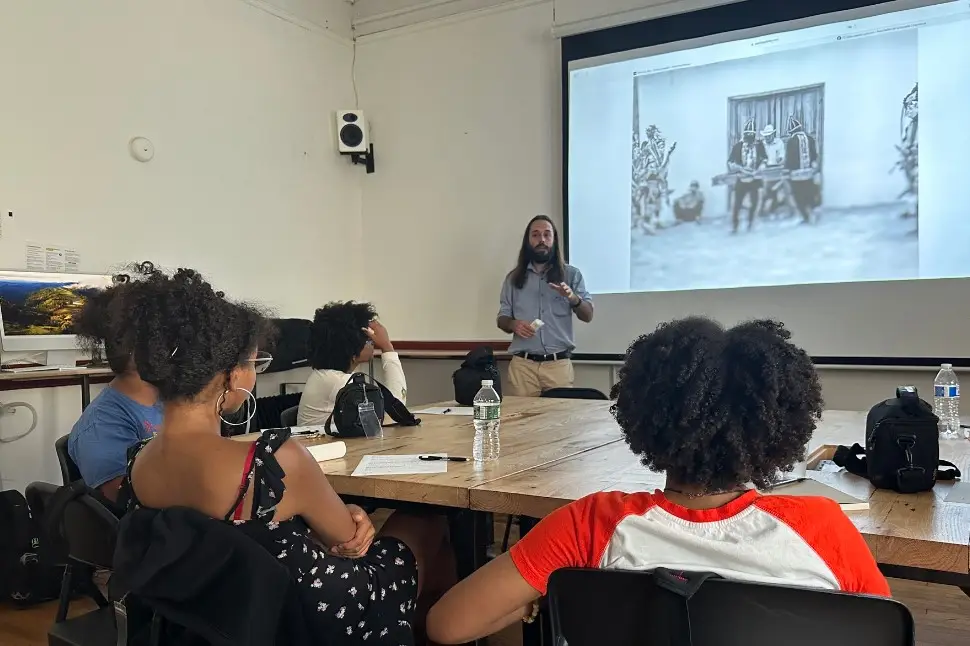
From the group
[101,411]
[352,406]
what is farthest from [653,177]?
[101,411]

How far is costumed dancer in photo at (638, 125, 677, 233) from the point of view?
179 inches

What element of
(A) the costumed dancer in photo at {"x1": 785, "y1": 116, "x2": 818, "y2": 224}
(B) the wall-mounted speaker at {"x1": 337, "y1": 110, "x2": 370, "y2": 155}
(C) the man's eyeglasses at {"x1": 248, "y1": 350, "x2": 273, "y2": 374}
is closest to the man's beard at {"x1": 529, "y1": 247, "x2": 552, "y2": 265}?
(A) the costumed dancer in photo at {"x1": 785, "y1": 116, "x2": 818, "y2": 224}

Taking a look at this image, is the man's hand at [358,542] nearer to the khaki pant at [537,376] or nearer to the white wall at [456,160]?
the khaki pant at [537,376]

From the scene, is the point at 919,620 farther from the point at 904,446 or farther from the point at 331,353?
the point at 331,353

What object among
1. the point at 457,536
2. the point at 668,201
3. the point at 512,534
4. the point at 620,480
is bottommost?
the point at 512,534

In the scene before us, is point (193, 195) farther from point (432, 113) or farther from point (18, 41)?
point (432, 113)

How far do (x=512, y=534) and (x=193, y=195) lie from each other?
108 inches

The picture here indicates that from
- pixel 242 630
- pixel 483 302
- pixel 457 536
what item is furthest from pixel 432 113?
pixel 242 630

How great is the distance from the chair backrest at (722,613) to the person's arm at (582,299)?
11.5ft

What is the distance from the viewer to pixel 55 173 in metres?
3.81

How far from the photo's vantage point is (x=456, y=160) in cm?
531

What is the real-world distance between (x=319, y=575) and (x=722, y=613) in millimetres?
Result: 720

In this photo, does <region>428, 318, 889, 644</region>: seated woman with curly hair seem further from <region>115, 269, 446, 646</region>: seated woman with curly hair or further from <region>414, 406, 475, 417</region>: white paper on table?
<region>414, 406, 475, 417</region>: white paper on table

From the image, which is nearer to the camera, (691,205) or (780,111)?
(780,111)
